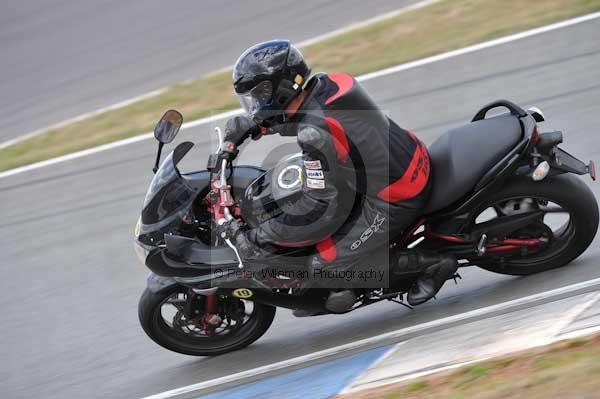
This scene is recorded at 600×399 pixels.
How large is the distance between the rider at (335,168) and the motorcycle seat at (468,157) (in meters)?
0.10

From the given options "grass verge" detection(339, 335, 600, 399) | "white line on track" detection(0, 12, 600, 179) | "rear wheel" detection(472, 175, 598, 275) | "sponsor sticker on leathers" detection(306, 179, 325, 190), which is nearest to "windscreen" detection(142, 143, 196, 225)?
"sponsor sticker on leathers" detection(306, 179, 325, 190)

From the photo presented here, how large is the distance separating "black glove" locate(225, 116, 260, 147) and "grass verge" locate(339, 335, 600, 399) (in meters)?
1.54

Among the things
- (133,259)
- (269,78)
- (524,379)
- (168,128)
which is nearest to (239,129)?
(269,78)

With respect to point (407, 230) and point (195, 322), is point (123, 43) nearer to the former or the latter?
point (195, 322)

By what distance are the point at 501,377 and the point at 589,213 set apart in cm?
159

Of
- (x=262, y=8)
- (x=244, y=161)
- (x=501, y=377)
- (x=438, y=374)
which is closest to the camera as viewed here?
(x=501, y=377)

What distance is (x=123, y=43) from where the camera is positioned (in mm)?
11203

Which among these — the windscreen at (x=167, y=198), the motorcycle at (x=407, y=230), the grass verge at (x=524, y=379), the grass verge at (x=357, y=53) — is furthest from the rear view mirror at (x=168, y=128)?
the grass verge at (x=357, y=53)

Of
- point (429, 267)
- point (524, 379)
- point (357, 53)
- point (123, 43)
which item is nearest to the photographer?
point (524, 379)

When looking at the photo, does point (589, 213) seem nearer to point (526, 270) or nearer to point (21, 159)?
point (526, 270)

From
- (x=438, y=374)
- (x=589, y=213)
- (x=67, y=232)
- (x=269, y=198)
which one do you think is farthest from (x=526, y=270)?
(x=67, y=232)

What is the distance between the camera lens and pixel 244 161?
26.3ft

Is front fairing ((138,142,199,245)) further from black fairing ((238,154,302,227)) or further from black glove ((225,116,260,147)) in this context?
→ black glove ((225,116,260,147))

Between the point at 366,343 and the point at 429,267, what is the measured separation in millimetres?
604
